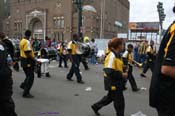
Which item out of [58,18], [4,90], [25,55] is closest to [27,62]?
[25,55]

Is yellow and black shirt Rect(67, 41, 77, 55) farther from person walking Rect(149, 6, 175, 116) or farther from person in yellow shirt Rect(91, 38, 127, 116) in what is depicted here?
person walking Rect(149, 6, 175, 116)

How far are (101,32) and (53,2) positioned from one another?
40.8 feet

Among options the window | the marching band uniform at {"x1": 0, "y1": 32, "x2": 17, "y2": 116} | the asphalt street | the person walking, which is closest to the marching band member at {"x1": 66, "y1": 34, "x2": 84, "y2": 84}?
the asphalt street

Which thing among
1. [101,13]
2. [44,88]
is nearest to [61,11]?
[101,13]

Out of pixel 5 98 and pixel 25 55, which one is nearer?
pixel 5 98

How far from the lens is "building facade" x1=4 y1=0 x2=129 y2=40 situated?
74.2 m

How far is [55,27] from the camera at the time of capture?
77.3 metres

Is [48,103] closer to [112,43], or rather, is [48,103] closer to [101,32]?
[112,43]

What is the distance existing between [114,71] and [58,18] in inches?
2846

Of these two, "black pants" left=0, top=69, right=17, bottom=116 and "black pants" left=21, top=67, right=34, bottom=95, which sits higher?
"black pants" left=0, top=69, right=17, bottom=116

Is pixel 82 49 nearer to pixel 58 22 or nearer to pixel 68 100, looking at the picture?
pixel 68 100

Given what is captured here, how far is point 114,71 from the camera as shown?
643 cm

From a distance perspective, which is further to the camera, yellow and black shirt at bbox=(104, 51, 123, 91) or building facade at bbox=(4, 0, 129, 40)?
building facade at bbox=(4, 0, 129, 40)

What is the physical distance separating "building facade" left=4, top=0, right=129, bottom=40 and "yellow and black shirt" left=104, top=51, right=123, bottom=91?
60446 mm
